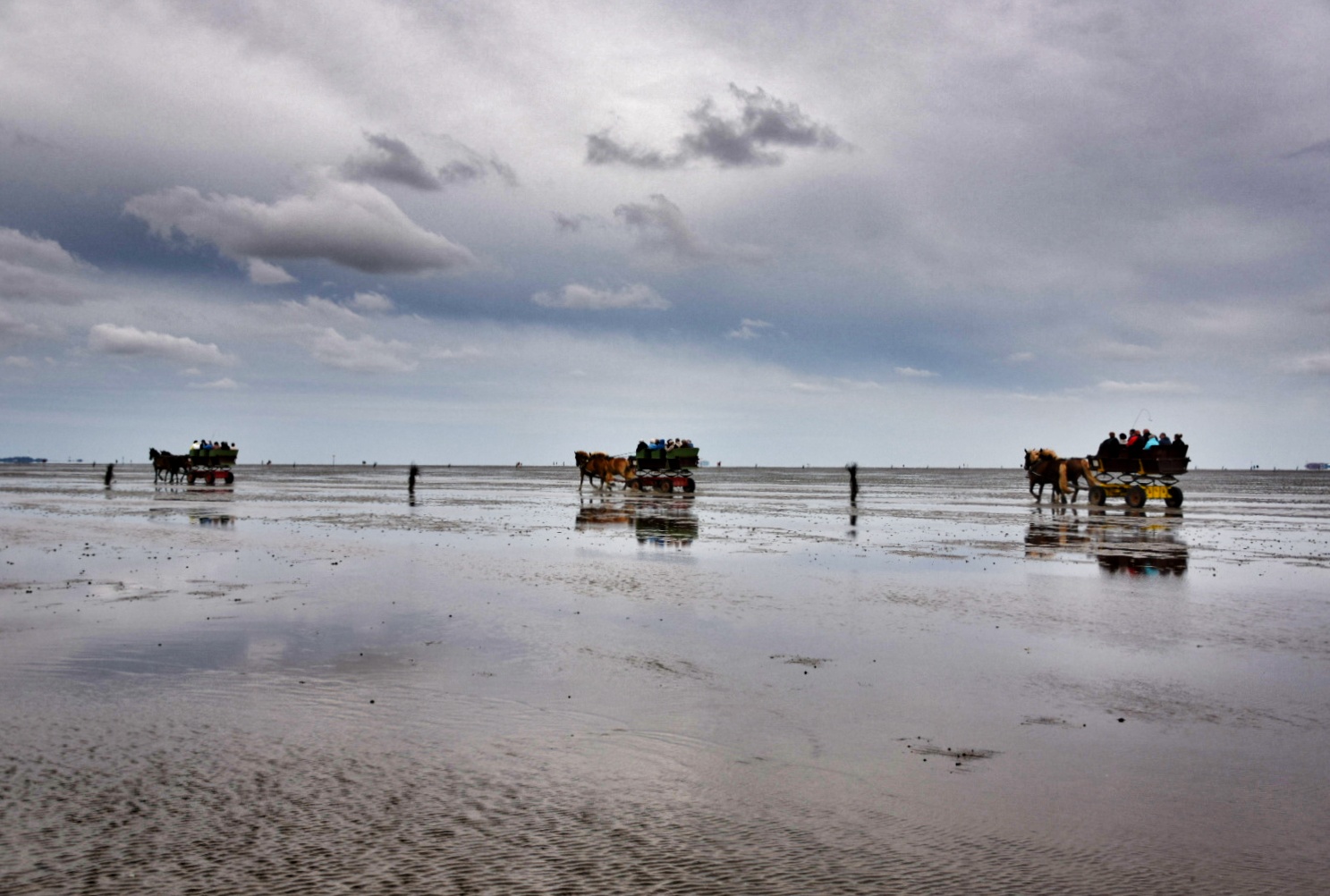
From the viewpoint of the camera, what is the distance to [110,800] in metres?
4.62

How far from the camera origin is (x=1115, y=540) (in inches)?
875

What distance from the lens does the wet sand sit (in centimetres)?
402

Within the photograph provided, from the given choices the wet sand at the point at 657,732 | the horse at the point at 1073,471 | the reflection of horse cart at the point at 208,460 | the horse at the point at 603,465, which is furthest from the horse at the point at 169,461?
the horse at the point at 1073,471

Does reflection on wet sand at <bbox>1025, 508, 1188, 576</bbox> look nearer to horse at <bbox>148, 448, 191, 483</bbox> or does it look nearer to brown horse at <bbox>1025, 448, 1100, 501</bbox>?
brown horse at <bbox>1025, 448, 1100, 501</bbox>

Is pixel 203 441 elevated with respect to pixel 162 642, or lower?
elevated

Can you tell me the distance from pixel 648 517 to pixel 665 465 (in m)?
18.0

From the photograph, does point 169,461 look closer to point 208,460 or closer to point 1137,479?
point 208,460

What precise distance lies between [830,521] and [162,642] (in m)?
23.4

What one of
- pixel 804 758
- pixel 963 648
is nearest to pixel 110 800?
pixel 804 758

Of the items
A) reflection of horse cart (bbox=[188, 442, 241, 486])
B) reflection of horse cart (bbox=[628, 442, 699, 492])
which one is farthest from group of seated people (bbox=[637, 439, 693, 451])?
reflection of horse cart (bbox=[188, 442, 241, 486])

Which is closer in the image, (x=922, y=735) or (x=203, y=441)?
(x=922, y=735)

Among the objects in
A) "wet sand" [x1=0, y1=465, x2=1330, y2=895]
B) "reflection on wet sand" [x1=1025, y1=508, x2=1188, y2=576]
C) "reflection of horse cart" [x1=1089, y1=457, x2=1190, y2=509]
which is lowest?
"wet sand" [x1=0, y1=465, x2=1330, y2=895]

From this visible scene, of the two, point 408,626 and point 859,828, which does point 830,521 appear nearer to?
point 408,626

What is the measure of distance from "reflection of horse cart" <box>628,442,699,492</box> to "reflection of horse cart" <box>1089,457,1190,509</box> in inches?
817
